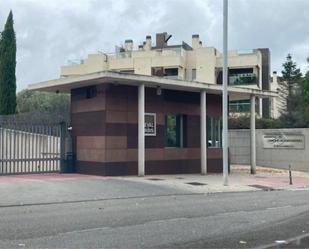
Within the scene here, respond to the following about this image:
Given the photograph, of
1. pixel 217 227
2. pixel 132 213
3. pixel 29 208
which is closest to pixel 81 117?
pixel 29 208

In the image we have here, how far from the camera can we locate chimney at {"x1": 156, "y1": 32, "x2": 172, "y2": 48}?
76312mm

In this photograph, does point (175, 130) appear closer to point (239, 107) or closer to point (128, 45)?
point (239, 107)

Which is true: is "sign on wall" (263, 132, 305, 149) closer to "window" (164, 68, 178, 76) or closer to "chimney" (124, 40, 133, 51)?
"window" (164, 68, 178, 76)

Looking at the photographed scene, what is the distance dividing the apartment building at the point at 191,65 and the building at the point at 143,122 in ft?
108

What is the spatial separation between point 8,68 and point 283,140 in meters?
19.1

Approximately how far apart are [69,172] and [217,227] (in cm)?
→ 1499

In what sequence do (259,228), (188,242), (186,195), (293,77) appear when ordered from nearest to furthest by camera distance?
(188,242)
(259,228)
(186,195)
(293,77)

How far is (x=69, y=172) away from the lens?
2470 centimetres

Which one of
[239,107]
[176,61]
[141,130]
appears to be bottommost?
[141,130]

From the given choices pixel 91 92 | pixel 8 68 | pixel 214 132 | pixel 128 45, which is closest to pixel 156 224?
pixel 91 92

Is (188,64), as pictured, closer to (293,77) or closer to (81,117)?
(293,77)

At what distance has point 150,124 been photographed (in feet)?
82.4

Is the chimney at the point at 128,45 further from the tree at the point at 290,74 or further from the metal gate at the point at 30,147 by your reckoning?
the metal gate at the point at 30,147

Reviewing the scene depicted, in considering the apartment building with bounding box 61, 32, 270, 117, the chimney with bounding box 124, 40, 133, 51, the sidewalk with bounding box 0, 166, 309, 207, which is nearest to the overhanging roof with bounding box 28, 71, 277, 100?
the sidewalk with bounding box 0, 166, 309, 207
